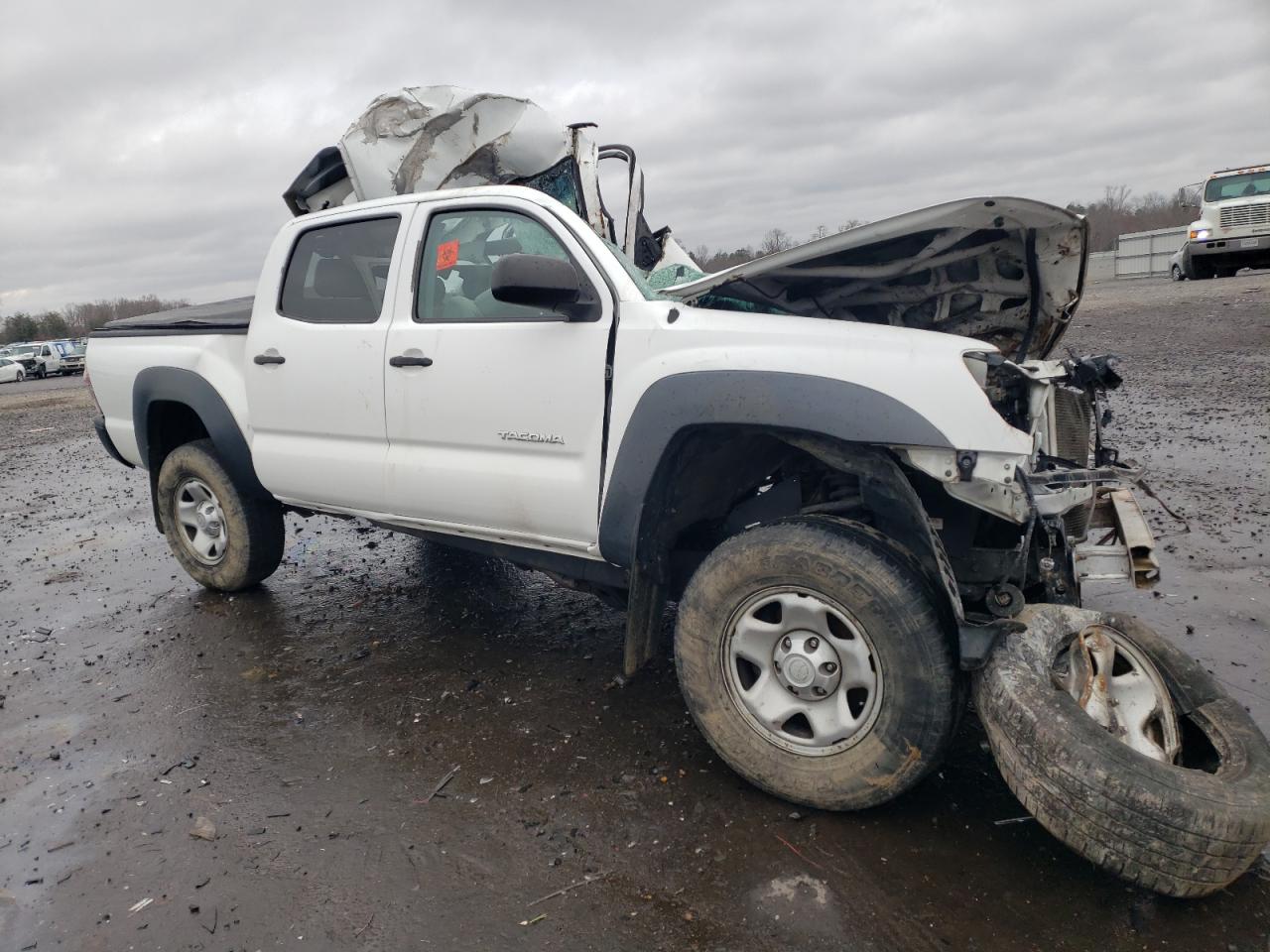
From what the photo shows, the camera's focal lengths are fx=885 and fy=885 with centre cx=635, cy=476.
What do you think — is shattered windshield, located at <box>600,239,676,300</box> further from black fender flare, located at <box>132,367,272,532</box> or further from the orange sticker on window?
black fender flare, located at <box>132,367,272,532</box>

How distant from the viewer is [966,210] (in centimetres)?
288

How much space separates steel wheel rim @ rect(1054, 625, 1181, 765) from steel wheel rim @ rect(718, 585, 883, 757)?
60 centimetres

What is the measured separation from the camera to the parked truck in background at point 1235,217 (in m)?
18.7

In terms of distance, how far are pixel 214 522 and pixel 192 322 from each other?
3.79 feet

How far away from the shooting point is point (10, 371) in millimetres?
33906

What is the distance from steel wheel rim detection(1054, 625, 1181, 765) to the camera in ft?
8.77

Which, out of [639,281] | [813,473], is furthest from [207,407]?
[813,473]

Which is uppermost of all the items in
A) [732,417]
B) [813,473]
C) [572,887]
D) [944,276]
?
[944,276]

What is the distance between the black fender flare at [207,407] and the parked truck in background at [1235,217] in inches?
834

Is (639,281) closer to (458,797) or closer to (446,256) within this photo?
(446,256)

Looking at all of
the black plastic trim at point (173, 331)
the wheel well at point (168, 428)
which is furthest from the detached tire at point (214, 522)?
the black plastic trim at point (173, 331)

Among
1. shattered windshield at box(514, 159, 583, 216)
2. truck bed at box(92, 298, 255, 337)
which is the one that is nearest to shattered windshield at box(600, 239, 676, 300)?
shattered windshield at box(514, 159, 583, 216)

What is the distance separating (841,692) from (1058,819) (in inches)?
27.3

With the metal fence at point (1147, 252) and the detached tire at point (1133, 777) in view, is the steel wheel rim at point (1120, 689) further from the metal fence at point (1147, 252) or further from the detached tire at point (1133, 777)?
the metal fence at point (1147, 252)
